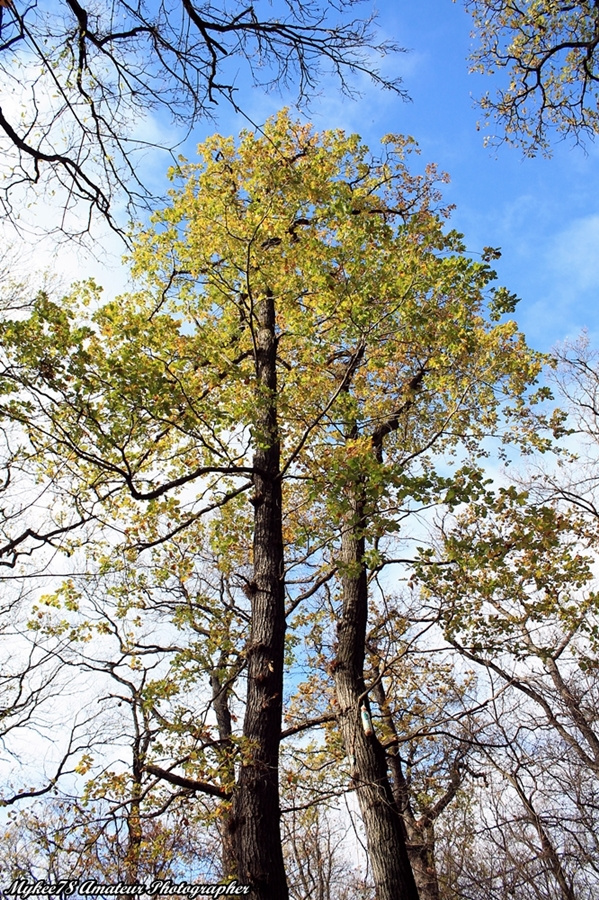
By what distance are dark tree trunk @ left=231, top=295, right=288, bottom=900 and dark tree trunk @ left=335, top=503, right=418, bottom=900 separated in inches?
34.0

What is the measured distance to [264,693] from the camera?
494 cm

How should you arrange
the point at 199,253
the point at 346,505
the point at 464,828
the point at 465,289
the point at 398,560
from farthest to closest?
1. the point at 464,828
2. the point at 199,253
3. the point at 398,560
4. the point at 465,289
5. the point at 346,505

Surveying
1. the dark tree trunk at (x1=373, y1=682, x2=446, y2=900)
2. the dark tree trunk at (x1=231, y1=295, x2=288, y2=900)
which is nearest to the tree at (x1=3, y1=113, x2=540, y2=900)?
the dark tree trunk at (x1=231, y1=295, x2=288, y2=900)

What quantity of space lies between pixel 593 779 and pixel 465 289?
7.81 meters

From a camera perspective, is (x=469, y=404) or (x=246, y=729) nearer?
(x=246, y=729)

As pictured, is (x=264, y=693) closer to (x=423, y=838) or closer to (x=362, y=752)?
(x=362, y=752)

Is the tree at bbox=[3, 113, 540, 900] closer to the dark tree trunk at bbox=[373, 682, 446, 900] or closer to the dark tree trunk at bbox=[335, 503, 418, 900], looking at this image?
the dark tree trunk at bbox=[335, 503, 418, 900]

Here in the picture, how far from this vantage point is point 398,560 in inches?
233

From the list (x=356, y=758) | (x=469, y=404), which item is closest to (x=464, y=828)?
(x=356, y=758)

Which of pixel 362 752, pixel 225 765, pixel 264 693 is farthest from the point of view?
pixel 362 752

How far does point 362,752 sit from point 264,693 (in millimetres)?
1786

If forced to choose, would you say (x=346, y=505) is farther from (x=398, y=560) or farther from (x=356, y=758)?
(x=356, y=758)

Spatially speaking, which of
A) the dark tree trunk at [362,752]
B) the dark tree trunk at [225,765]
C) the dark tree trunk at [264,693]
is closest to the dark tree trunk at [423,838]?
the dark tree trunk at [225,765]

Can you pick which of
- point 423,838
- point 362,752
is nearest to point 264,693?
point 362,752
